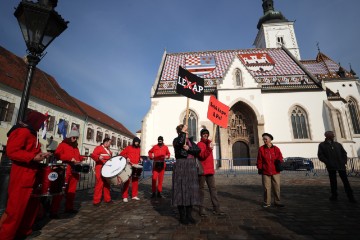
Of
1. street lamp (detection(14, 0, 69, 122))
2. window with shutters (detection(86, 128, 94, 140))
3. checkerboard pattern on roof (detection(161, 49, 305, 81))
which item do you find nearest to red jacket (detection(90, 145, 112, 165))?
street lamp (detection(14, 0, 69, 122))

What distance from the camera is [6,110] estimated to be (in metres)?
17.1

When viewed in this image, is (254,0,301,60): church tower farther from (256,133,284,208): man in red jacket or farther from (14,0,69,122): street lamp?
(14,0,69,122): street lamp

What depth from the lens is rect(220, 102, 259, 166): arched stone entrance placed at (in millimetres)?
20641

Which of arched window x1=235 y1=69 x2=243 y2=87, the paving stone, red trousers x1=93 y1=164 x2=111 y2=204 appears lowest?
the paving stone

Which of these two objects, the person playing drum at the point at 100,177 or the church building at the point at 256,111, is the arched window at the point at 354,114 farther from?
the person playing drum at the point at 100,177

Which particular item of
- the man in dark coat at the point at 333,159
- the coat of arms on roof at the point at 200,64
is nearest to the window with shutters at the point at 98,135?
the coat of arms on roof at the point at 200,64

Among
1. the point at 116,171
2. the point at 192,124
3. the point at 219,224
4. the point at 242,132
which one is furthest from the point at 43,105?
the point at 219,224

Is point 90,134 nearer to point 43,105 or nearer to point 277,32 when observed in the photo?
point 43,105

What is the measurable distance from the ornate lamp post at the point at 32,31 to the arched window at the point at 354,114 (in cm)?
3373

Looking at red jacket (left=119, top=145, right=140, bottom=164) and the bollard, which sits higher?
red jacket (left=119, top=145, right=140, bottom=164)

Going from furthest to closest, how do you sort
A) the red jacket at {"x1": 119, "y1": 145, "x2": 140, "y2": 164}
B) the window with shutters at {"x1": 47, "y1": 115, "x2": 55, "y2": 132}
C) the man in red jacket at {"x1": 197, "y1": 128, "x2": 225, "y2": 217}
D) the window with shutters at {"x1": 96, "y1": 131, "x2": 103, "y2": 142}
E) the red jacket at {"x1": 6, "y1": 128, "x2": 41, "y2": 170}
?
1. the window with shutters at {"x1": 96, "y1": 131, "x2": 103, "y2": 142}
2. the window with shutters at {"x1": 47, "y1": 115, "x2": 55, "y2": 132}
3. the red jacket at {"x1": 119, "y1": 145, "x2": 140, "y2": 164}
4. the man in red jacket at {"x1": 197, "y1": 128, "x2": 225, "y2": 217}
5. the red jacket at {"x1": 6, "y1": 128, "x2": 41, "y2": 170}

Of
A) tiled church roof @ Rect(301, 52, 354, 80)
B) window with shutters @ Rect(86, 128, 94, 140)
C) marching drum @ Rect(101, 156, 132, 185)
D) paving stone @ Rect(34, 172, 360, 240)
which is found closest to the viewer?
paving stone @ Rect(34, 172, 360, 240)

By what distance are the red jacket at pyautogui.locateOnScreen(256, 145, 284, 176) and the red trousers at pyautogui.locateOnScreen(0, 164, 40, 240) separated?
4951mm

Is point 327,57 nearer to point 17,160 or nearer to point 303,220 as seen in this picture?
point 303,220
